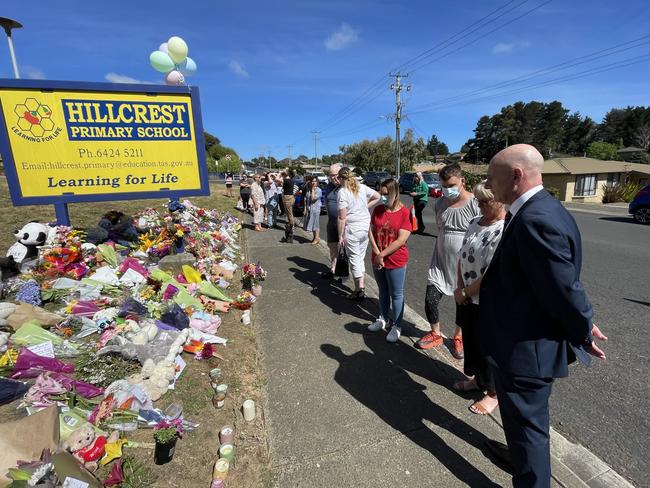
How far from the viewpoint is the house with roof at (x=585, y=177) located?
973 inches

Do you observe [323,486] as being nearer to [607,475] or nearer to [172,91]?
[607,475]

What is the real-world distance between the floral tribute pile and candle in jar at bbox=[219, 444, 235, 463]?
0.33 metres

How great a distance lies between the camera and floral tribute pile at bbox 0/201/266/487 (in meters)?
2.30

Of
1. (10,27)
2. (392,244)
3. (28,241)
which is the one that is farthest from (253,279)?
(10,27)

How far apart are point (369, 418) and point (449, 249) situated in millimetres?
1791

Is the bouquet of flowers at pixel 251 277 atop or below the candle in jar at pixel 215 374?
atop

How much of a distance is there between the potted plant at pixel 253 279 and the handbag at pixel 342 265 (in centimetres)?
126

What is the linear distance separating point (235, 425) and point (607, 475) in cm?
245

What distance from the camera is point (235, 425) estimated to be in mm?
2457

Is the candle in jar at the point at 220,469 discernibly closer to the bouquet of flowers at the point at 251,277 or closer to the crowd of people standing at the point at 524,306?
the crowd of people standing at the point at 524,306

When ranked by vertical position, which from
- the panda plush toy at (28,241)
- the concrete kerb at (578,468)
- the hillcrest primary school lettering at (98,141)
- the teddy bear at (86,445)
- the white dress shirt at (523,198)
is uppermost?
the hillcrest primary school lettering at (98,141)

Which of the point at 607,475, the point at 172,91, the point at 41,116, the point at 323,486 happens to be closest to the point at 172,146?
the point at 172,91

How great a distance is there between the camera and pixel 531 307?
1617mm

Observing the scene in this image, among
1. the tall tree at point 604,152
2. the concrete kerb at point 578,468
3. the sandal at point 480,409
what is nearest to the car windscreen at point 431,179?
the sandal at point 480,409
